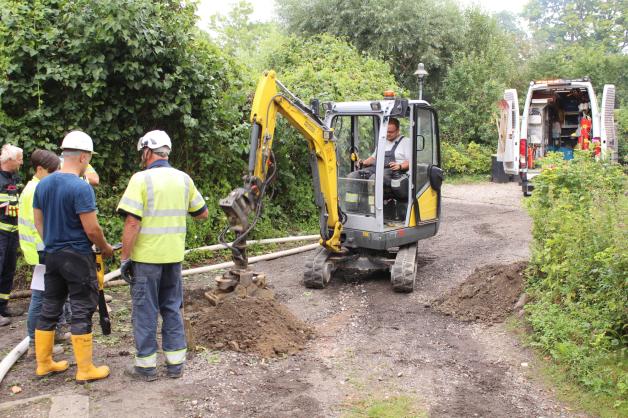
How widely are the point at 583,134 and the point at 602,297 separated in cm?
1126

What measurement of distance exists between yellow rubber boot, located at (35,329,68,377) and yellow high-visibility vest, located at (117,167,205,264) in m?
0.97

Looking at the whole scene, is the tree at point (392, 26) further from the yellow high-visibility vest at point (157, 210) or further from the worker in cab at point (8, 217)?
the yellow high-visibility vest at point (157, 210)

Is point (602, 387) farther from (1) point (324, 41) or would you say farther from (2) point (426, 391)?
(1) point (324, 41)

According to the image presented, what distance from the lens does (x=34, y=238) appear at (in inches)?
230

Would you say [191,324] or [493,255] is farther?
[493,255]

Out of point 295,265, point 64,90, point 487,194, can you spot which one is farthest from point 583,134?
point 64,90

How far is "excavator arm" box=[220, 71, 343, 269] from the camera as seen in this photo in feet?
21.2

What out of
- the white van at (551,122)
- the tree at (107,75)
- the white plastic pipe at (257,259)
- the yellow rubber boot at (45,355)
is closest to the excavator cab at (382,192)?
the white plastic pipe at (257,259)

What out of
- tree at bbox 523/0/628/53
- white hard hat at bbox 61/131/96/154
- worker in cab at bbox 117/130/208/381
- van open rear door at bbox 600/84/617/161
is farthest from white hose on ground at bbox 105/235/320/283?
tree at bbox 523/0/628/53

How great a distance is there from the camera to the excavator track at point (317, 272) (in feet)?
26.4

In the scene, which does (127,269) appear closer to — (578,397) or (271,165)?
(271,165)

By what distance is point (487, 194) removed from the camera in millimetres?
16953

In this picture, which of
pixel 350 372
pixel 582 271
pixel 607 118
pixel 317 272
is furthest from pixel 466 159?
pixel 350 372

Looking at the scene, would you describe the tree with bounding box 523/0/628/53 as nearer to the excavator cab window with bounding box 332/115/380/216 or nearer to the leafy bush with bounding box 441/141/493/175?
the leafy bush with bounding box 441/141/493/175
